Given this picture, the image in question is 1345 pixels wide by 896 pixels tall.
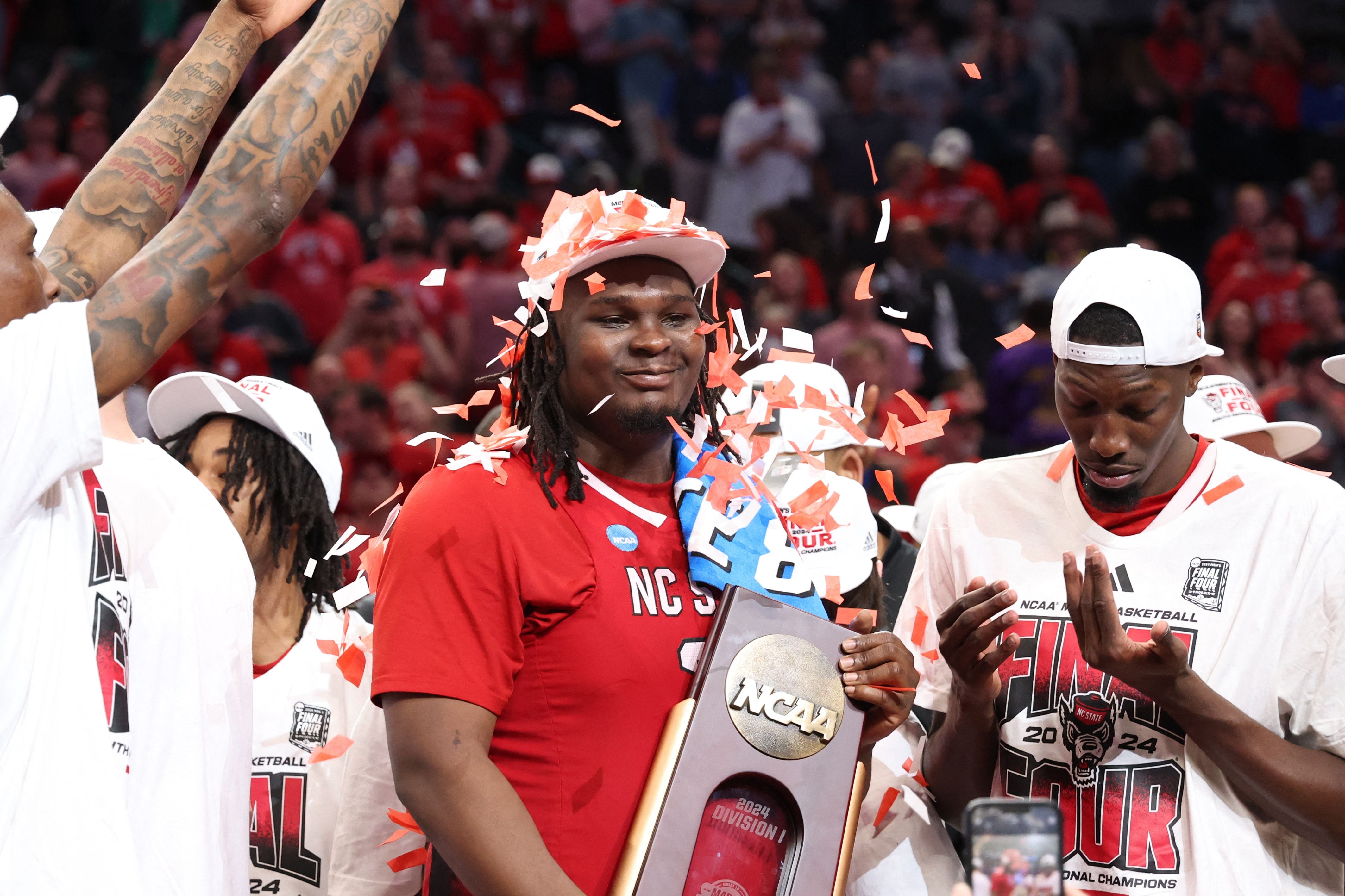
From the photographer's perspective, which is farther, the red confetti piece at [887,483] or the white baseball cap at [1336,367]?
the white baseball cap at [1336,367]

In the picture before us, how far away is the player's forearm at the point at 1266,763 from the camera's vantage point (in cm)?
235

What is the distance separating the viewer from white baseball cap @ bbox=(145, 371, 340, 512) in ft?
10.5

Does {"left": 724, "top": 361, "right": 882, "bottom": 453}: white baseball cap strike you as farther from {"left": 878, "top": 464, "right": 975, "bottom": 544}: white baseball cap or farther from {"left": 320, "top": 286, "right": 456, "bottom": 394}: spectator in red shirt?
{"left": 320, "top": 286, "right": 456, "bottom": 394}: spectator in red shirt

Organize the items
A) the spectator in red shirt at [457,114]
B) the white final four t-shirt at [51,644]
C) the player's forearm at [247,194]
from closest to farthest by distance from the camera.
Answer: the white final four t-shirt at [51,644], the player's forearm at [247,194], the spectator in red shirt at [457,114]

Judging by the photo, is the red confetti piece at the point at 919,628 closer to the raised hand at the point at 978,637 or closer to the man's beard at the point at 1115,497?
the raised hand at the point at 978,637

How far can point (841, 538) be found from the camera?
3.20 meters

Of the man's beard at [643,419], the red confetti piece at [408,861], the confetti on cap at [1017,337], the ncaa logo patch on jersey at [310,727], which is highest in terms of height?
the confetti on cap at [1017,337]

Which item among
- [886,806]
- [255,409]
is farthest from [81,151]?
[886,806]

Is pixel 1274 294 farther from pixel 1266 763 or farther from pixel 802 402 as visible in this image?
pixel 1266 763

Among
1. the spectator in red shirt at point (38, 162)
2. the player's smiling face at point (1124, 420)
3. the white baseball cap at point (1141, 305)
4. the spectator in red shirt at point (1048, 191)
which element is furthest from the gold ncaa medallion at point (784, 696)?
the spectator in red shirt at point (38, 162)

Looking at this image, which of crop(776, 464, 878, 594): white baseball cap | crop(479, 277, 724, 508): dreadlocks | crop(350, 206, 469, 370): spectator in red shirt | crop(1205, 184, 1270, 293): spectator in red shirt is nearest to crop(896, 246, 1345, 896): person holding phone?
crop(776, 464, 878, 594): white baseball cap

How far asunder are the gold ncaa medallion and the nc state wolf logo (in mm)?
483

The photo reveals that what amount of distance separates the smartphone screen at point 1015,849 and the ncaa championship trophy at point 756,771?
842mm

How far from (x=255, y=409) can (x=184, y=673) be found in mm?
1294
